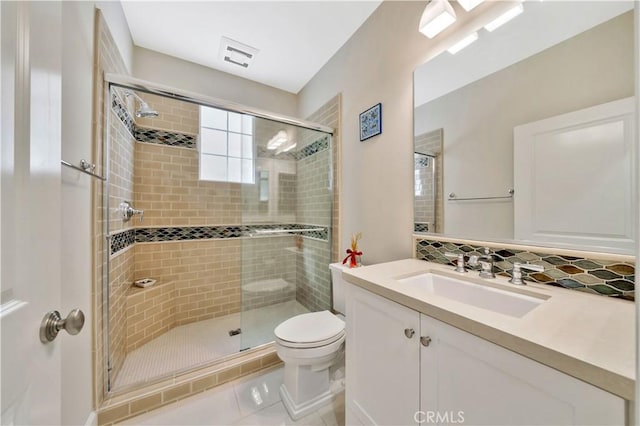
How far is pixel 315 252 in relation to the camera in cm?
217

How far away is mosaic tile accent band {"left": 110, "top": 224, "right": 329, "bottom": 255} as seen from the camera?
199 cm

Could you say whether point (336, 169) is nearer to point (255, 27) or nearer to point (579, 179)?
point (255, 27)

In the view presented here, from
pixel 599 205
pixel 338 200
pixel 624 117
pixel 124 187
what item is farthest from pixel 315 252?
pixel 624 117

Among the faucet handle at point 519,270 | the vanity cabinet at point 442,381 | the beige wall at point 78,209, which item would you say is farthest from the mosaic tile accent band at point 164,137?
the faucet handle at point 519,270

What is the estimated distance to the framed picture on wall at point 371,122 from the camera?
1.63 m

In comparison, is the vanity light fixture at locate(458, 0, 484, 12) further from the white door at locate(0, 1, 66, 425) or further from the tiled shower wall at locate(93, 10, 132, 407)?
the tiled shower wall at locate(93, 10, 132, 407)

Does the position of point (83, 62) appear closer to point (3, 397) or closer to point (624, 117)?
point (3, 397)

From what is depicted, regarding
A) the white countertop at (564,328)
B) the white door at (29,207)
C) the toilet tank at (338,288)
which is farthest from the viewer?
the toilet tank at (338,288)

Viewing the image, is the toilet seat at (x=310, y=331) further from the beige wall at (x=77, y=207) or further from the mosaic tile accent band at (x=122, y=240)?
the mosaic tile accent band at (x=122, y=240)

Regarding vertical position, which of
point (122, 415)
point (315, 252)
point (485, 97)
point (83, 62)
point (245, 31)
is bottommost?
point (122, 415)

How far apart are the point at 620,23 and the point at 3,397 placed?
1.77 meters

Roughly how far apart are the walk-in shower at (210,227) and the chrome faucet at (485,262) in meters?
1.22

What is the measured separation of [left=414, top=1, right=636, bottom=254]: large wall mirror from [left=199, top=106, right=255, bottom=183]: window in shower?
1774 millimetres

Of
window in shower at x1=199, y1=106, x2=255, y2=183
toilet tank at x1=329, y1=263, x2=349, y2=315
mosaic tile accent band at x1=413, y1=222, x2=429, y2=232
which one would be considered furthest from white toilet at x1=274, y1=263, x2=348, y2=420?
window in shower at x1=199, y1=106, x2=255, y2=183
